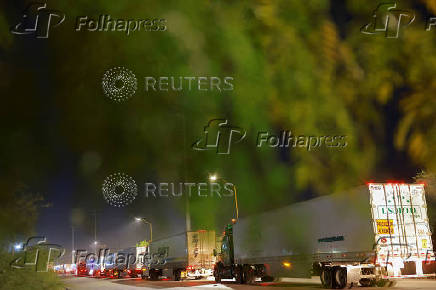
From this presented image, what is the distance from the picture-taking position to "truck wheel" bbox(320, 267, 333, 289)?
19172mm

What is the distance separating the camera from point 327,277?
63.6ft

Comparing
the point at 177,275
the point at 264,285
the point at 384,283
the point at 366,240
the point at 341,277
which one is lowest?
the point at 264,285

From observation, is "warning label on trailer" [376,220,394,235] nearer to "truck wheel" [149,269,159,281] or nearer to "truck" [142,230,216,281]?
"truck" [142,230,216,281]

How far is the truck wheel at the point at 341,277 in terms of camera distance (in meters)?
18.5

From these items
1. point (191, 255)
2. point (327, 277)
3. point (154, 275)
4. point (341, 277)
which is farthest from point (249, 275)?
point (154, 275)

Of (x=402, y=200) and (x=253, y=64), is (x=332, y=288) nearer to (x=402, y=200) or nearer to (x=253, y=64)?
(x=402, y=200)

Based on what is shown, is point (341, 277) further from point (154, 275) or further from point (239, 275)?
point (154, 275)

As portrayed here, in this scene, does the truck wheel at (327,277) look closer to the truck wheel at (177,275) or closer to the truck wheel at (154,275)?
the truck wheel at (177,275)

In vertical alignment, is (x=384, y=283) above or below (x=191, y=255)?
below

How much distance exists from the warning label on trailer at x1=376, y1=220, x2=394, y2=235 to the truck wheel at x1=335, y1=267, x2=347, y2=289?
213 centimetres

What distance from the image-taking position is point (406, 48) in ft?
9.66

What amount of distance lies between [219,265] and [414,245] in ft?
48.2

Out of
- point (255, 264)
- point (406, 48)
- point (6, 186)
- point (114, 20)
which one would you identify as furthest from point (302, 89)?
point (255, 264)

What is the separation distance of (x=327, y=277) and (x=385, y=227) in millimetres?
3353
